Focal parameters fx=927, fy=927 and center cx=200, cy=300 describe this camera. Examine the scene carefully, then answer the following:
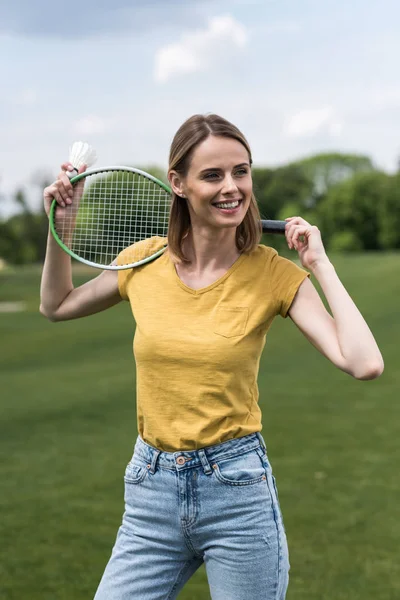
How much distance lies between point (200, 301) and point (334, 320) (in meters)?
0.43

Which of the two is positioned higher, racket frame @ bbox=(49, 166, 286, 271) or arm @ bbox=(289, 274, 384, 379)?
racket frame @ bbox=(49, 166, 286, 271)

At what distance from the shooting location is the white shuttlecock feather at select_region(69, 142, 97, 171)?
3.29 metres

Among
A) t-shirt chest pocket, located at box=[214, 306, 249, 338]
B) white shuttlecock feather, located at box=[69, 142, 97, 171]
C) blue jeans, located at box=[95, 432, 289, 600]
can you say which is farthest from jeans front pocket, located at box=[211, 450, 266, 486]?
white shuttlecock feather, located at box=[69, 142, 97, 171]

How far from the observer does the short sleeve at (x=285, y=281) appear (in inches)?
116

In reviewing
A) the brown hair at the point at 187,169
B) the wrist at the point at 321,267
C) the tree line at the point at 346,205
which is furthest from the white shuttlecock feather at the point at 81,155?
the tree line at the point at 346,205

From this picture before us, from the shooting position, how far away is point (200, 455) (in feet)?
9.35

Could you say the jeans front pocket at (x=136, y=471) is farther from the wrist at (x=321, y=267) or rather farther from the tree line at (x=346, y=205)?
the tree line at (x=346, y=205)

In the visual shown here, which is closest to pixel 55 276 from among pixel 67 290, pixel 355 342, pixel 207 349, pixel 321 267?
pixel 67 290

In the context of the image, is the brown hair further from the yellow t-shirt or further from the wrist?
the wrist

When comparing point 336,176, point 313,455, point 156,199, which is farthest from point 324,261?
point 336,176

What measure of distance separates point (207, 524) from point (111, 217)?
1478mm

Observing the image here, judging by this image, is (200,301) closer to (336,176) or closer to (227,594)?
(227,594)

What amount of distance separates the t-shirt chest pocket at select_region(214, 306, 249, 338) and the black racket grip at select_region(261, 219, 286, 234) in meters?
0.37

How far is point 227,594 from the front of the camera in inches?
114
